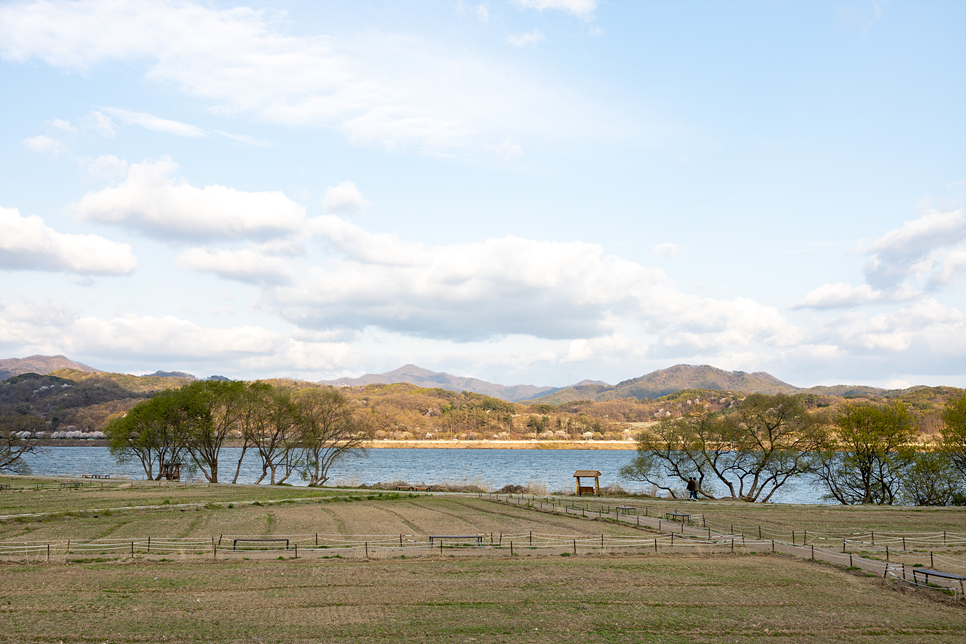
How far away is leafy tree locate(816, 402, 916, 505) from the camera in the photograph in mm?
58125

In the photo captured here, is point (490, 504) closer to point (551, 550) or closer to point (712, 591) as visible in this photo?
point (551, 550)

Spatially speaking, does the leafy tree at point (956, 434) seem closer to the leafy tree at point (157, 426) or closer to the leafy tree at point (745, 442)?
the leafy tree at point (745, 442)

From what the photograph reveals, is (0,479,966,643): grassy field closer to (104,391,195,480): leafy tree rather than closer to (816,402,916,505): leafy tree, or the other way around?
(816,402,916,505): leafy tree

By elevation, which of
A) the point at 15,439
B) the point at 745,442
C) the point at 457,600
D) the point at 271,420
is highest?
the point at 271,420

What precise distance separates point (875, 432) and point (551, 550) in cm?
4587

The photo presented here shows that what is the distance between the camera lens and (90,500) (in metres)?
45.7

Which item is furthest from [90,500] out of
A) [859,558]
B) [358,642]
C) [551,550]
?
[859,558]

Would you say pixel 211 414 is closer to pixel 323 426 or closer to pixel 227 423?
pixel 227 423

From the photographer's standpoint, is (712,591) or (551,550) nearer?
(712,591)

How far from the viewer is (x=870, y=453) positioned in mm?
58906

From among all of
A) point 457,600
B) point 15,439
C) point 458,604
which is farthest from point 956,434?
point 15,439

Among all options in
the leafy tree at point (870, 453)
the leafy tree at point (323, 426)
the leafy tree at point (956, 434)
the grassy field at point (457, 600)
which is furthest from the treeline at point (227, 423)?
the leafy tree at point (956, 434)

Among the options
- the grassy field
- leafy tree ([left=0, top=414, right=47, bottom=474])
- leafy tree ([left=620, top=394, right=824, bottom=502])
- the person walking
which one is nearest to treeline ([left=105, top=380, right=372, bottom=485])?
leafy tree ([left=0, top=414, right=47, bottom=474])

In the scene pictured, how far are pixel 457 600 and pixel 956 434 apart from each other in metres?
56.5
